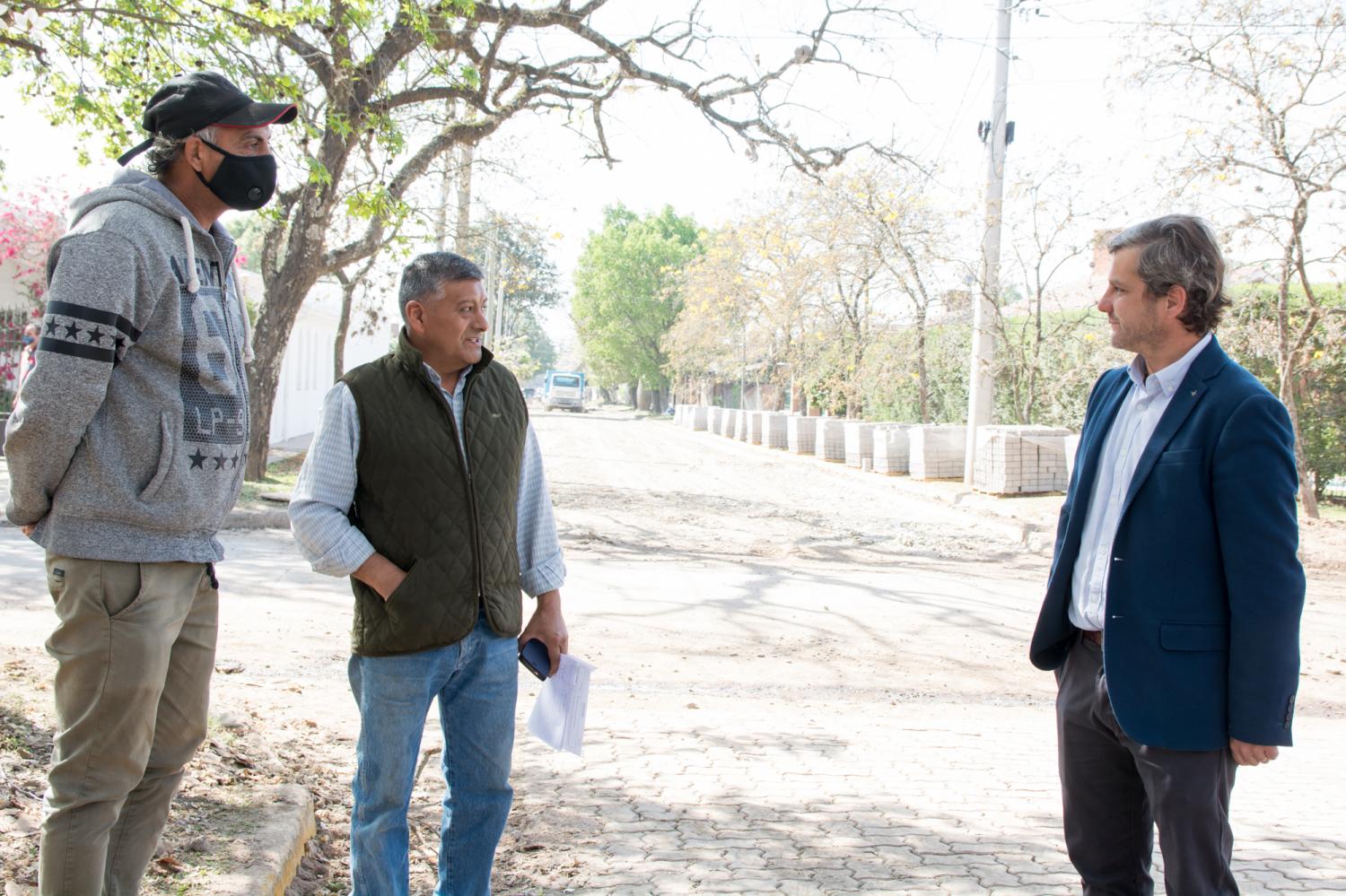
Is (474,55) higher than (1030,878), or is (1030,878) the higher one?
(474,55)

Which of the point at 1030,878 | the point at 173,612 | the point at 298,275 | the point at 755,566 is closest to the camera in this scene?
the point at 173,612

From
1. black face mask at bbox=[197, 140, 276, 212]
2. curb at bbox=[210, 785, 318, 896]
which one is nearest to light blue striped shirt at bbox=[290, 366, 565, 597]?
black face mask at bbox=[197, 140, 276, 212]

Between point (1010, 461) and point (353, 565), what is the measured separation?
1595 centimetres

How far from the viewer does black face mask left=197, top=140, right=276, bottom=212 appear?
2852mm

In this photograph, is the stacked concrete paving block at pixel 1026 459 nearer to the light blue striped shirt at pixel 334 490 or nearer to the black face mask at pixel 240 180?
the light blue striped shirt at pixel 334 490

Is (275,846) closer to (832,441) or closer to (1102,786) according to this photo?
(1102,786)

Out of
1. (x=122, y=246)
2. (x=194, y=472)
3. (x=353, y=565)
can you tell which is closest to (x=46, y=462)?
(x=194, y=472)

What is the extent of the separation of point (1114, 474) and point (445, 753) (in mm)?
1999

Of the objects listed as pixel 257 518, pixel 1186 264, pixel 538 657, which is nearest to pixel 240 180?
pixel 538 657

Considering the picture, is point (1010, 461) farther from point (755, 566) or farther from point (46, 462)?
point (46, 462)

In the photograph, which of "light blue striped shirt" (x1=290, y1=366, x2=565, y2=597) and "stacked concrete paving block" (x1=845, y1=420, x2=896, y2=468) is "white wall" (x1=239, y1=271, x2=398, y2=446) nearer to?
"stacked concrete paving block" (x1=845, y1=420, x2=896, y2=468)

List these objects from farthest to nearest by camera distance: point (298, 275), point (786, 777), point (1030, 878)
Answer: point (298, 275) < point (786, 777) < point (1030, 878)

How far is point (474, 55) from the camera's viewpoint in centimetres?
1316

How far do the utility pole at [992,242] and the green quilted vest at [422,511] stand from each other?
625 inches
